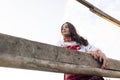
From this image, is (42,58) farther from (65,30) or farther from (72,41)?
(65,30)

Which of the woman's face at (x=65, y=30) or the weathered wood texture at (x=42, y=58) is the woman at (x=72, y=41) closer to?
the woman's face at (x=65, y=30)

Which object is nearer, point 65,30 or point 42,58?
point 42,58

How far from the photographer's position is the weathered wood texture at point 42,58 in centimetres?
210

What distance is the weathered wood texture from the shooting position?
210cm

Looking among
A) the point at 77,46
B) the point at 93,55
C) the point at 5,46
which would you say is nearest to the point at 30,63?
the point at 5,46

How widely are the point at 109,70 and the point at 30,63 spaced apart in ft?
3.70

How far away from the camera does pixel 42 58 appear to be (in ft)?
7.61

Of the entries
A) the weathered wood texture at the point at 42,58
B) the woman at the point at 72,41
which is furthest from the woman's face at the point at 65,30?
the weathered wood texture at the point at 42,58

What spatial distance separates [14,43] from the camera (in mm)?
2127

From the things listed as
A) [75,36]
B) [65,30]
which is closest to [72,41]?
[75,36]

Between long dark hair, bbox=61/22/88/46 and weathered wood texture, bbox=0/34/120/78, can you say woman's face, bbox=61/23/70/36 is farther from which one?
weathered wood texture, bbox=0/34/120/78

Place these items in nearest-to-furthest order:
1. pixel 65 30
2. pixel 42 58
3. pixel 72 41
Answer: pixel 42 58, pixel 72 41, pixel 65 30

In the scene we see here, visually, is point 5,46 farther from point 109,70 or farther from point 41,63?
point 109,70

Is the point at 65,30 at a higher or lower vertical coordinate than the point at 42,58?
higher
